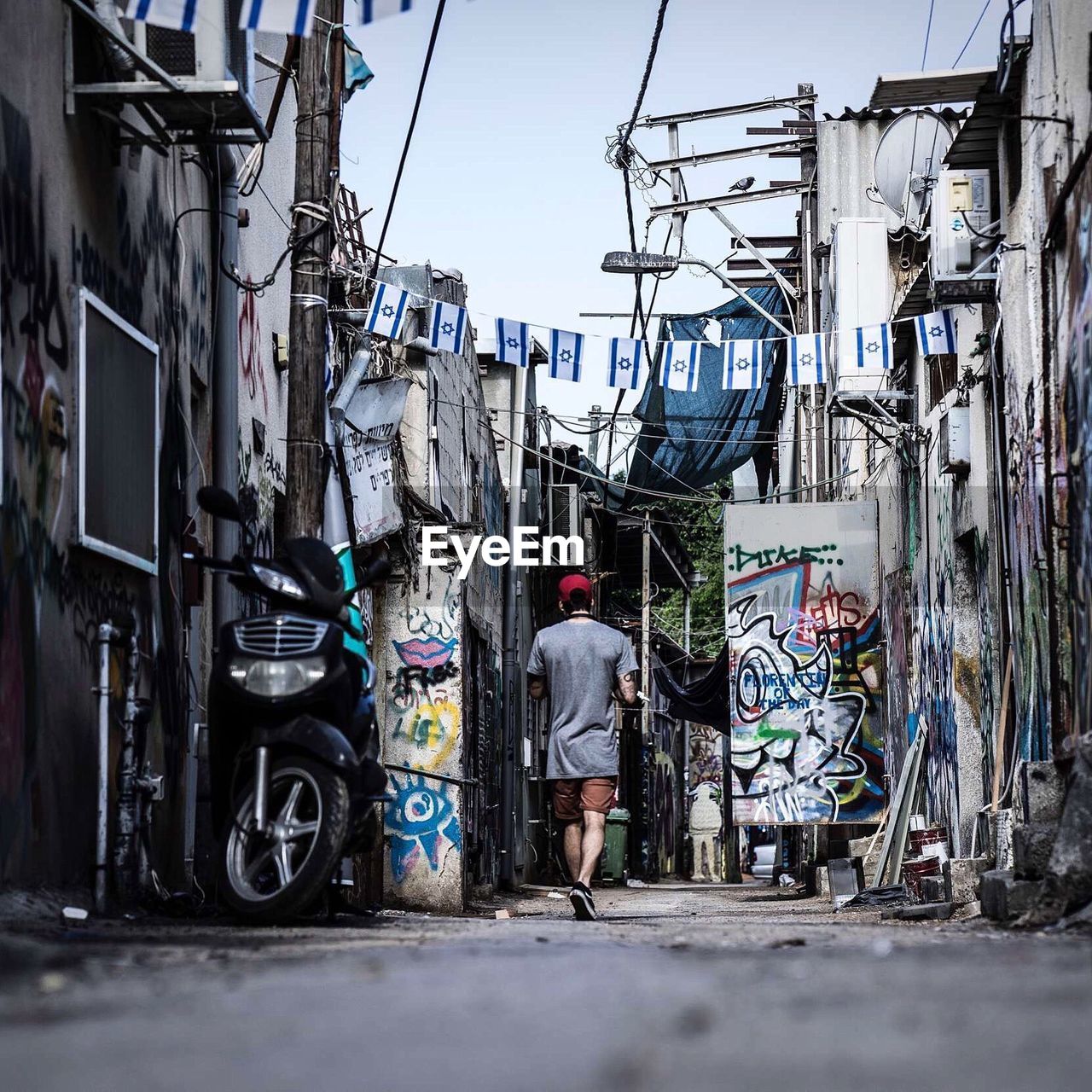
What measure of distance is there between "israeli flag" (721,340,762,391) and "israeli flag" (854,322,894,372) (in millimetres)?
920

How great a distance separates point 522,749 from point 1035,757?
1299 centimetres

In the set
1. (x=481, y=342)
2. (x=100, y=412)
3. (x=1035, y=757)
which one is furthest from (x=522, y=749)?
(x=100, y=412)

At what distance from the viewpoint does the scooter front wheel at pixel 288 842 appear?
627 cm

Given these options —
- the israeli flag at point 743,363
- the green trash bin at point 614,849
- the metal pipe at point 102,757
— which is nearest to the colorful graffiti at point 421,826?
the israeli flag at point 743,363

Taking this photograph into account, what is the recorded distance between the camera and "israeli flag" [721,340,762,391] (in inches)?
547

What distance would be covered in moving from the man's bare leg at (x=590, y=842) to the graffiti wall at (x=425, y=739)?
191 inches

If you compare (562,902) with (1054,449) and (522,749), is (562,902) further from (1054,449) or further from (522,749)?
(1054,449)

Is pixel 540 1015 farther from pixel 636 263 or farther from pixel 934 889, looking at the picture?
pixel 636 263

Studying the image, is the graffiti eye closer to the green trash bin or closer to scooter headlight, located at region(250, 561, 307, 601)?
scooter headlight, located at region(250, 561, 307, 601)

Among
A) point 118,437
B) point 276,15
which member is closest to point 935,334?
point 276,15

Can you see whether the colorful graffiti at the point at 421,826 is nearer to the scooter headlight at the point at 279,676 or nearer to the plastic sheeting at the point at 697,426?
the plastic sheeting at the point at 697,426

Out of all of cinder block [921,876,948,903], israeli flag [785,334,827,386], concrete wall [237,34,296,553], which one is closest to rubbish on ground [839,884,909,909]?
cinder block [921,876,948,903]

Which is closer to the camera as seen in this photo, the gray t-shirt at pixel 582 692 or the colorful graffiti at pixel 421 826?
the gray t-shirt at pixel 582 692

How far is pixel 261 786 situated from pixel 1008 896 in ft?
10.4
